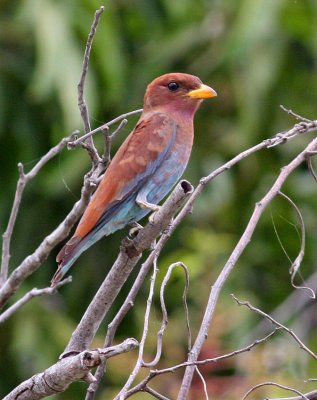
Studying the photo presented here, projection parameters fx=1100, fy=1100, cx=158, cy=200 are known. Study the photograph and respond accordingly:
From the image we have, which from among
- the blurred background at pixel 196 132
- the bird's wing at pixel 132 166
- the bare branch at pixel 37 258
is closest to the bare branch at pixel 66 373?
the bare branch at pixel 37 258

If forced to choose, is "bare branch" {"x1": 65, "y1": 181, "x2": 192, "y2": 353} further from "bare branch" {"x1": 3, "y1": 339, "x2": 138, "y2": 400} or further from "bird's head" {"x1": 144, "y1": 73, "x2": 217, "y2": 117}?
"bird's head" {"x1": 144, "y1": 73, "x2": 217, "y2": 117}

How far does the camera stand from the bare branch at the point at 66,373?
2.58 metres

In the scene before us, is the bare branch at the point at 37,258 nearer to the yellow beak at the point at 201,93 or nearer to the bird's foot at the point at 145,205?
the bird's foot at the point at 145,205

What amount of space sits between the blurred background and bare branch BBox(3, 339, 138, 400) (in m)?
2.56

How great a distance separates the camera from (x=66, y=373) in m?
2.73

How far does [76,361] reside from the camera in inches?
105

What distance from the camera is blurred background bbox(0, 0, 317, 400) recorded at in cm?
566

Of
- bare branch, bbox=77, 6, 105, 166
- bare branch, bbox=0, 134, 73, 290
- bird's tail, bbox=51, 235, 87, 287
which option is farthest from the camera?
bird's tail, bbox=51, 235, 87, 287

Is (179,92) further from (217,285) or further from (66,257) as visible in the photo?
A: (217,285)

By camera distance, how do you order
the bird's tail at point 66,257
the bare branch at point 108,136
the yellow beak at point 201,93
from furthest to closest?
the yellow beak at point 201,93 → the bird's tail at point 66,257 → the bare branch at point 108,136

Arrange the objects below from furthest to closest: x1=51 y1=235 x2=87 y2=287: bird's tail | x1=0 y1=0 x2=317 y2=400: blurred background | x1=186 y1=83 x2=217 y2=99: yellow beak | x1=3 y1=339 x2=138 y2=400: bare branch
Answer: x1=0 y1=0 x2=317 y2=400: blurred background < x1=186 y1=83 x2=217 y2=99: yellow beak < x1=51 y1=235 x2=87 y2=287: bird's tail < x1=3 y1=339 x2=138 y2=400: bare branch

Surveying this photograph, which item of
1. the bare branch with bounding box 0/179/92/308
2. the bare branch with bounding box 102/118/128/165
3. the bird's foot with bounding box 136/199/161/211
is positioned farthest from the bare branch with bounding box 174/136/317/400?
the bird's foot with bounding box 136/199/161/211

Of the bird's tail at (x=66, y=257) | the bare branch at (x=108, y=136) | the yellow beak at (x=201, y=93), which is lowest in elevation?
the bird's tail at (x=66, y=257)

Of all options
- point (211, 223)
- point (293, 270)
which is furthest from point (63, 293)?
point (293, 270)
